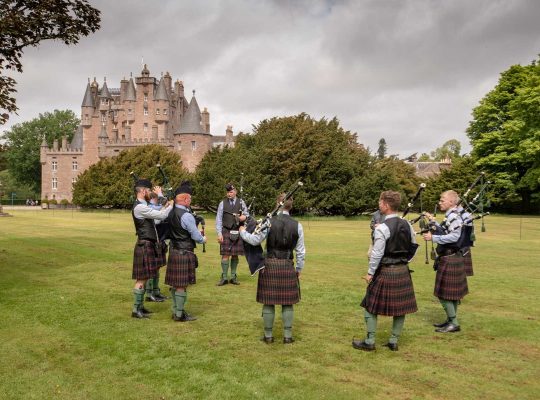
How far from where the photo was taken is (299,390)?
5.57m

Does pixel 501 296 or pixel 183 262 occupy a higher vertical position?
pixel 183 262

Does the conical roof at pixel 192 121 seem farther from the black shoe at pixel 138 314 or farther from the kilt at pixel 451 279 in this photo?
the kilt at pixel 451 279

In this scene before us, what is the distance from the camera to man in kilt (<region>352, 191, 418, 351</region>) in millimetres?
6629

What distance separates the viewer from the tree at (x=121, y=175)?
59656mm

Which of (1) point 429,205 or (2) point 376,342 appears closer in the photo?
(2) point 376,342

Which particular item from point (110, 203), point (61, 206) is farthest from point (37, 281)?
point (61, 206)

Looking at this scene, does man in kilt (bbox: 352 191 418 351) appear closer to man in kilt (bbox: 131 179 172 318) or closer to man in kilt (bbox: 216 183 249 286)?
man in kilt (bbox: 131 179 172 318)

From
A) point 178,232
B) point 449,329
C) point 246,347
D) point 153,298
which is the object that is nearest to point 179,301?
point 178,232

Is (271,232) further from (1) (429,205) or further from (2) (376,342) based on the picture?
(1) (429,205)

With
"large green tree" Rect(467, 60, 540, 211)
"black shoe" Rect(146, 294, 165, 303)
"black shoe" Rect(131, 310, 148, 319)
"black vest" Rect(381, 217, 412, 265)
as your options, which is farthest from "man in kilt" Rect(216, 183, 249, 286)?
"large green tree" Rect(467, 60, 540, 211)

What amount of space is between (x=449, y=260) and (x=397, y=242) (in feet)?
6.06

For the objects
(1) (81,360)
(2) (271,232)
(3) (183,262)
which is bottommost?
(1) (81,360)

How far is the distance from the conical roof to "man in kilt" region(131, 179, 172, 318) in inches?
2840

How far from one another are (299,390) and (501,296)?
706 cm
